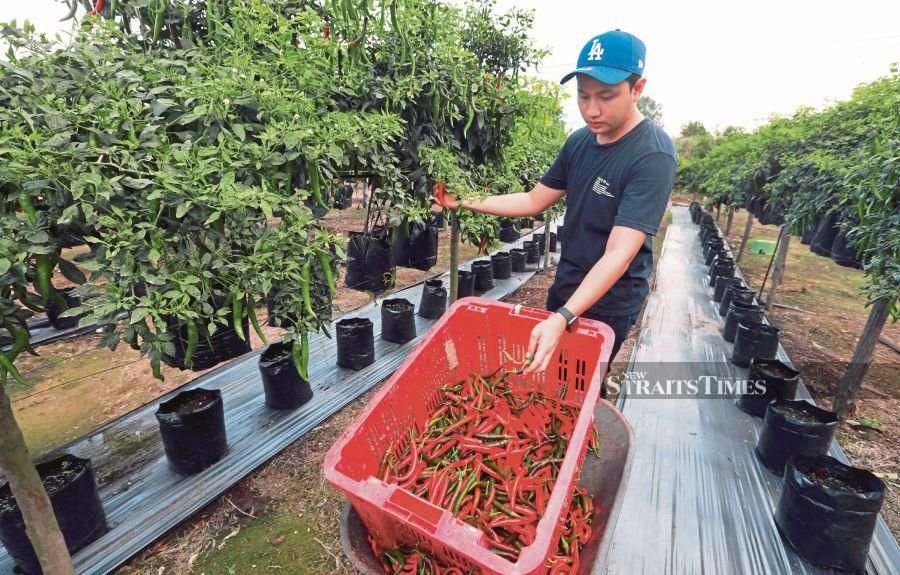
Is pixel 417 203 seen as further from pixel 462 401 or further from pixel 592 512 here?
pixel 592 512

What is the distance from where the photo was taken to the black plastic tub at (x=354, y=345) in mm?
4258

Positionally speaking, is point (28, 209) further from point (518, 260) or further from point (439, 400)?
point (518, 260)

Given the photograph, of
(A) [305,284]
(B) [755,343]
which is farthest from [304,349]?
(B) [755,343]

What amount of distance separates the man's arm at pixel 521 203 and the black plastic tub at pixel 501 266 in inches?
199

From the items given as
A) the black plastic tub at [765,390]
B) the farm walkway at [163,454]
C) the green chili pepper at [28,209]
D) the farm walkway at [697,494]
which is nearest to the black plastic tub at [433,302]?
the farm walkway at [163,454]

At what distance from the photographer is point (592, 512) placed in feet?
5.34

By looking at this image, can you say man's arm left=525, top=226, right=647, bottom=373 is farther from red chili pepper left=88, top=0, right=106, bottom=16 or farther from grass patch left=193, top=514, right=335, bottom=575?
red chili pepper left=88, top=0, right=106, bottom=16

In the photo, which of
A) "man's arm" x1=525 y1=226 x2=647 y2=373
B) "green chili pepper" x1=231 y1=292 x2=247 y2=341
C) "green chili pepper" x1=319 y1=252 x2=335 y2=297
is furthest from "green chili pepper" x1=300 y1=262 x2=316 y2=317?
"man's arm" x1=525 y1=226 x2=647 y2=373

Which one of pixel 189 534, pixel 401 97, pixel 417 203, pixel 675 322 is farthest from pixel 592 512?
pixel 675 322

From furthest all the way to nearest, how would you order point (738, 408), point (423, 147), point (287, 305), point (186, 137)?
point (738, 408), point (423, 147), point (287, 305), point (186, 137)

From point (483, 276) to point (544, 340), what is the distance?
5.48 metres

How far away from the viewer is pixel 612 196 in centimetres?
191

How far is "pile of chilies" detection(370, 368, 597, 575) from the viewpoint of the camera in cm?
141

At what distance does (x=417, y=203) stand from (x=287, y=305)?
1.03 metres
